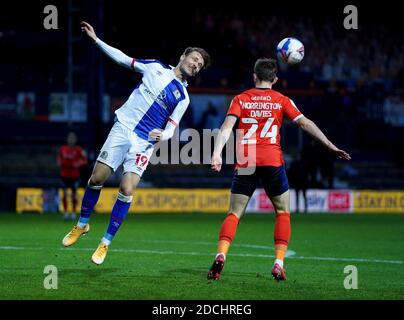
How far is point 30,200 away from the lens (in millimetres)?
26875

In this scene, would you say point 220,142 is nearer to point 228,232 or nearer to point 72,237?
point 228,232

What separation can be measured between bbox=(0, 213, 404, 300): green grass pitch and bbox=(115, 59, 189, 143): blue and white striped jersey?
5.71ft

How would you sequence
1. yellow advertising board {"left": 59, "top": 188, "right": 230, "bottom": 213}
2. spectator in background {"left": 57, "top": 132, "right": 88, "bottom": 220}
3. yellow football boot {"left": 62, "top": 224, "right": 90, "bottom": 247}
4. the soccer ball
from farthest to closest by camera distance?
yellow advertising board {"left": 59, "top": 188, "right": 230, "bottom": 213} < spectator in background {"left": 57, "top": 132, "right": 88, "bottom": 220} < yellow football boot {"left": 62, "top": 224, "right": 90, "bottom": 247} < the soccer ball

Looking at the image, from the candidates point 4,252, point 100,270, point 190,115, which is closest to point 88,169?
point 190,115

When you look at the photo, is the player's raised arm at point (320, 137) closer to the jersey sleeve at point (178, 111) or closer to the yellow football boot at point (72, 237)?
the jersey sleeve at point (178, 111)

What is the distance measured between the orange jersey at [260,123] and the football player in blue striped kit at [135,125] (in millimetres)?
1038

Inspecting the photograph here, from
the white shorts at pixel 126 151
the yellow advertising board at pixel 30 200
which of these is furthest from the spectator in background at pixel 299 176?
the white shorts at pixel 126 151

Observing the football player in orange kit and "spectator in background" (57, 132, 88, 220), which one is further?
"spectator in background" (57, 132, 88, 220)

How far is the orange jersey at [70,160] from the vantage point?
21969 mm

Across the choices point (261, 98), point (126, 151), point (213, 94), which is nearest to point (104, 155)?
point (126, 151)

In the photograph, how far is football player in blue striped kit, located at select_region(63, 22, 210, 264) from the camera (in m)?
10.6

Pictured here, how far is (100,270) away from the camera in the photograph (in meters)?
10.3

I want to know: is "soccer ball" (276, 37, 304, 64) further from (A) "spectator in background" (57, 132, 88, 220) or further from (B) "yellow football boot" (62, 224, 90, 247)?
(A) "spectator in background" (57, 132, 88, 220)

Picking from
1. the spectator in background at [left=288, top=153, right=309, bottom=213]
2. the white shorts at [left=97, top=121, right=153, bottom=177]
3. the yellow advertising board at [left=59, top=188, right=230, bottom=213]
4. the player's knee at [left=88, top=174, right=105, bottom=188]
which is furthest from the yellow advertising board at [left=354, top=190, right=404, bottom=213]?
the player's knee at [left=88, top=174, right=105, bottom=188]
